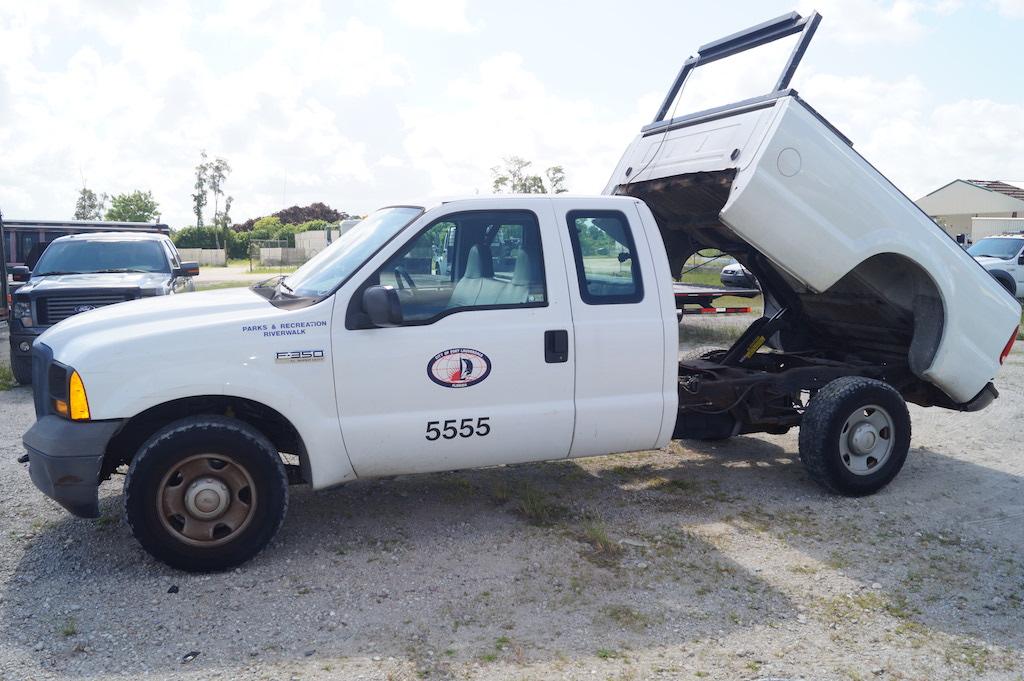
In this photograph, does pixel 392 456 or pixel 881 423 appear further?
pixel 881 423

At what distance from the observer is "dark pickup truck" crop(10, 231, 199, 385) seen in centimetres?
984

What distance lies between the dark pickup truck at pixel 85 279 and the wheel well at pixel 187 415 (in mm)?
5230

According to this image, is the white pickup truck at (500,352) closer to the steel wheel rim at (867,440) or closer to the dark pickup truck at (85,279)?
the steel wheel rim at (867,440)

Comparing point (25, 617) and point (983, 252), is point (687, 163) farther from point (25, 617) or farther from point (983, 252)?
point (983, 252)

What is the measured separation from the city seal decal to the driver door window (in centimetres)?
23

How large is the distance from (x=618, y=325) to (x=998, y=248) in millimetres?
21991

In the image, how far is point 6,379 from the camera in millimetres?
10422

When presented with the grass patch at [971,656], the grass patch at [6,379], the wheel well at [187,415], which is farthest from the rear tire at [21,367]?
the grass patch at [971,656]

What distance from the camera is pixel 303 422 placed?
4754 millimetres

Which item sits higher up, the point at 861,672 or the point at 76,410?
the point at 76,410

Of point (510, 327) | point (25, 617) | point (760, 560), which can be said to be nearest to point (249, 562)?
point (25, 617)

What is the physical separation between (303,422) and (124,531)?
4.89ft

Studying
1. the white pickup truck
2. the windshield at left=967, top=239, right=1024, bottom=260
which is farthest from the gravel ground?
the windshield at left=967, top=239, right=1024, bottom=260

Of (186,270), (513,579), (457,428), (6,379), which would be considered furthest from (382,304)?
(6,379)
